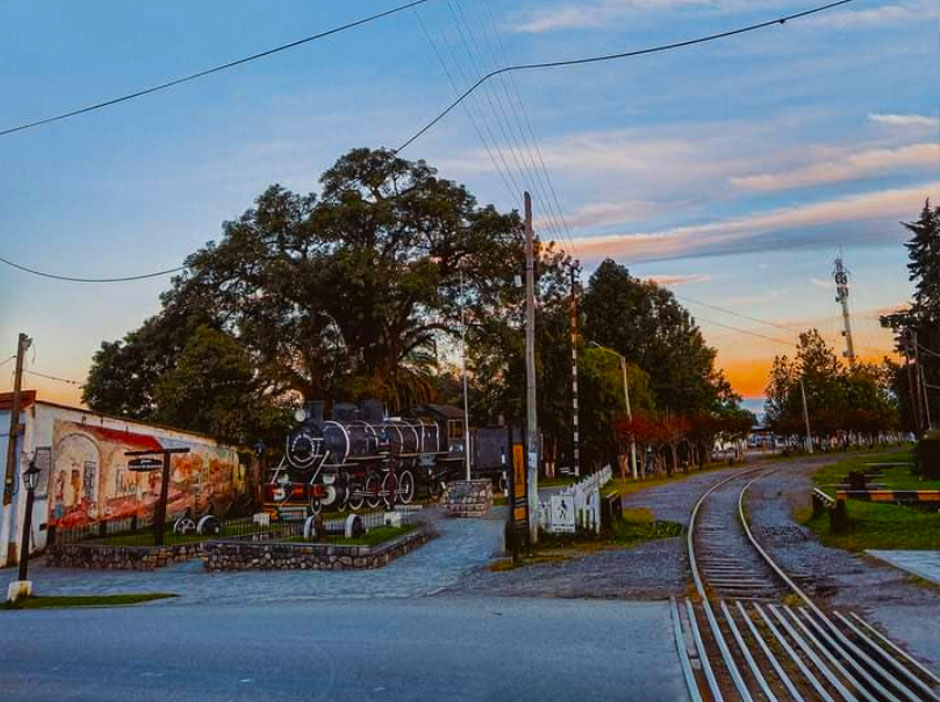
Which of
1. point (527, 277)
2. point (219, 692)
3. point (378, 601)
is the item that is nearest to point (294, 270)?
point (527, 277)

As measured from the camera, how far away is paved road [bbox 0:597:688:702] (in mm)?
6609

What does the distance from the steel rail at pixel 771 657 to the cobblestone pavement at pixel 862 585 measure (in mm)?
1231

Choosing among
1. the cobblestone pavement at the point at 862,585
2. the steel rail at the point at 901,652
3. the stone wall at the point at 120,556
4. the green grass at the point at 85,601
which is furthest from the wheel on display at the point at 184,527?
the steel rail at the point at 901,652

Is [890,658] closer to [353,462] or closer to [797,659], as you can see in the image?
[797,659]

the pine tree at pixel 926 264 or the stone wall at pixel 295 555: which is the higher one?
the pine tree at pixel 926 264

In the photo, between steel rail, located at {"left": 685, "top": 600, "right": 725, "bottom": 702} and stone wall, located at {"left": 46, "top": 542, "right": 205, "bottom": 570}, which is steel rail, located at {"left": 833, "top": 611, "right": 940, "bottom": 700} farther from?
stone wall, located at {"left": 46, "top": 542, "right": 205, "bottom": 570}

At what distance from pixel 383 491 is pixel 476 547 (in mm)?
11549

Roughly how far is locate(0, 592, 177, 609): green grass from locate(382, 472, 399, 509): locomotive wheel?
49.0ft

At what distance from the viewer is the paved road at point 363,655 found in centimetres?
661

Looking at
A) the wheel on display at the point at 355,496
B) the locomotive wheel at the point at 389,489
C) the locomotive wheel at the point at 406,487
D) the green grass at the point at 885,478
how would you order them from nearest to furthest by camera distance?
the green grass at the point at 885,478 < the wheel on display at the point at 355,496 < the locomotive wheel at the point at 389,489 < the locomotive wheel at the point at 406,487

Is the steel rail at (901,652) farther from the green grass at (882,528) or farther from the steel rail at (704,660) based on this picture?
the green grass at (882,528)

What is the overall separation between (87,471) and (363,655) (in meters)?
20.8

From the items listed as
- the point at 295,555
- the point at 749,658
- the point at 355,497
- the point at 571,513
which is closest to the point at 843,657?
the point at 749,658

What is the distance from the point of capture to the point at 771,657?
7.28 meters
